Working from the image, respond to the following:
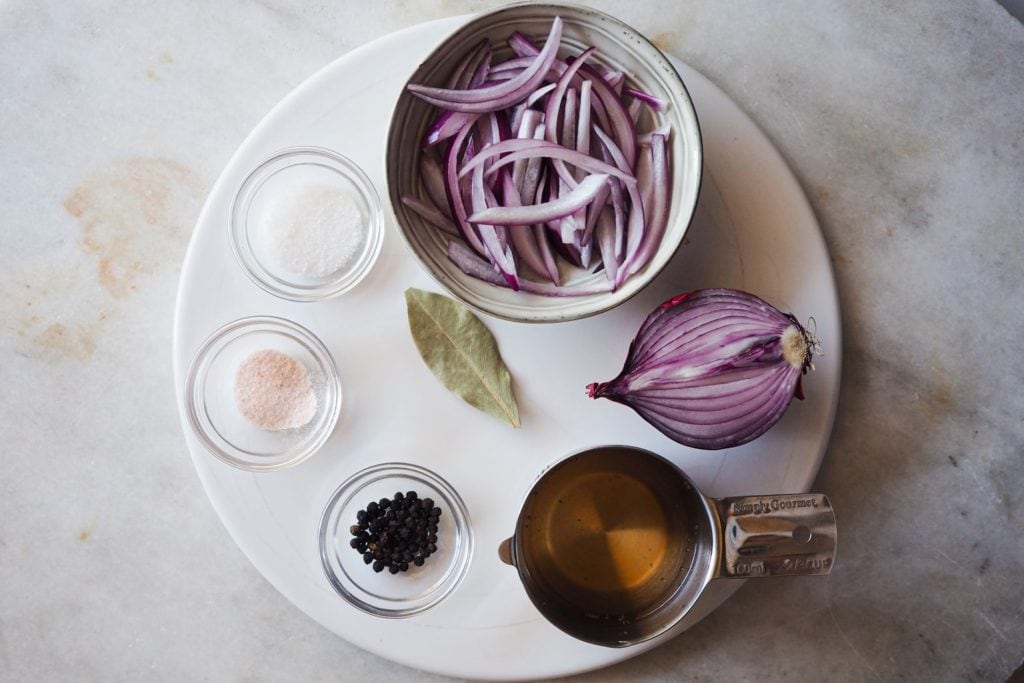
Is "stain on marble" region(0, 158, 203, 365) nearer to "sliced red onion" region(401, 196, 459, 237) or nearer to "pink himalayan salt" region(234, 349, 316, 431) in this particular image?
"pink himalayan salt" region(234, 349, 316, 431)

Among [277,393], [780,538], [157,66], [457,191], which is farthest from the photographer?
[157,66]

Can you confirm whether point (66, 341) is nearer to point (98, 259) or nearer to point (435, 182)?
point (98, 259)

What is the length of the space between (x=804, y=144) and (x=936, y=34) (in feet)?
1.00

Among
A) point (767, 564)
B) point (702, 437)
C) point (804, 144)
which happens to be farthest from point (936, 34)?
point (767, 564)

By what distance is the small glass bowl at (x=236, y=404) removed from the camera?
124 cm

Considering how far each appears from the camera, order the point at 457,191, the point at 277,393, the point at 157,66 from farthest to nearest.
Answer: the point at 157,66 < the point at 277,393 < the point at 457,191

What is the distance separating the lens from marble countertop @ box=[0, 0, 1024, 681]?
1.32 metres

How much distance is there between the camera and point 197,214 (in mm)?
1372

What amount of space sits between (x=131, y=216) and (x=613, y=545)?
3.32 feet

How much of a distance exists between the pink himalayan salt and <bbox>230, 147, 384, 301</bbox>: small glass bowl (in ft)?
0.37

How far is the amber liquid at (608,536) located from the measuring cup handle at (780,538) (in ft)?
0.49

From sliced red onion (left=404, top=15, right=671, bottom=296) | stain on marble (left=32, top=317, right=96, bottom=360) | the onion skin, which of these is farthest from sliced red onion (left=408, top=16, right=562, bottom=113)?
stain on marble (left=32, top=317, right=96, bottom=360)

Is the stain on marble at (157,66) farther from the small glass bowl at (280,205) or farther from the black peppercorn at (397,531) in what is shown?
the black peppercorn at (397,531)

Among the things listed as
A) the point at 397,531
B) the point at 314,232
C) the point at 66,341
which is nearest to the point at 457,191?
the point at 314,232
